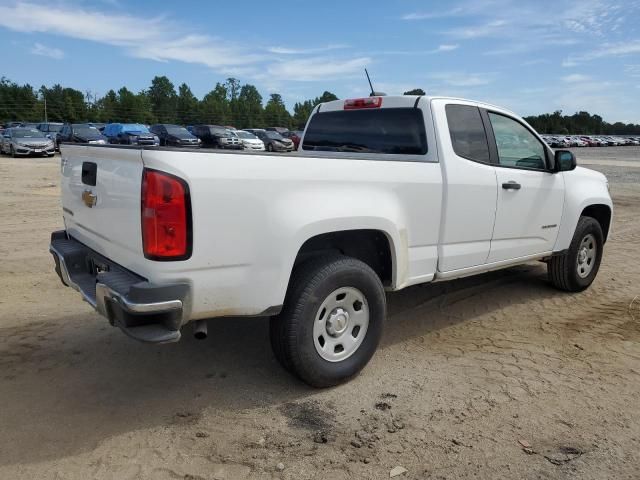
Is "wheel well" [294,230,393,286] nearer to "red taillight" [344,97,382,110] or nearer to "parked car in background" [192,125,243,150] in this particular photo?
"red taillight" [344,97,382,110]

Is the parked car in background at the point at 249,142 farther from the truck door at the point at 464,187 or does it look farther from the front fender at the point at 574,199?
the truck door at the point at 464,187

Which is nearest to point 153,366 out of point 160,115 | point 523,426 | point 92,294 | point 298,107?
point 92,294

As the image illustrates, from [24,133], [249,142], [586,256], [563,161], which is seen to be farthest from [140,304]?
[249,142]

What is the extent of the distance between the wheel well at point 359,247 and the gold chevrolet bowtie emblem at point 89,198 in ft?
4.44

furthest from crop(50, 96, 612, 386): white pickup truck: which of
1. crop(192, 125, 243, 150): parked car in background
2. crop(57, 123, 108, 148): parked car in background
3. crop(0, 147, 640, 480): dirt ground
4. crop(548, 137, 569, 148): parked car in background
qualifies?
crop(548, 137, 569, 148): parked car in background

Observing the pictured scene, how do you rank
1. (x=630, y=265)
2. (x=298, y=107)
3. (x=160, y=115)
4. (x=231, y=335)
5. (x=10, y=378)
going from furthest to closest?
1. (x=298, y=107)
2. (x=160, y=115)
3. (x=630, y=265)
4. (x=231, y=335)
5. (x=10, y=378)

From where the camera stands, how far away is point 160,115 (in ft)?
265

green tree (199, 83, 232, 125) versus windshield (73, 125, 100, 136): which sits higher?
green tree (199, 83, 232, 125)

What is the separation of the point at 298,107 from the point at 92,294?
102292mm

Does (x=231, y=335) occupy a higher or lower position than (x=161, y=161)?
lower

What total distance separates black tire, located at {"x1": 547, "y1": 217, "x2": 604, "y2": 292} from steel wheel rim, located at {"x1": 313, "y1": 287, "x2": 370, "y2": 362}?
3.01 meters

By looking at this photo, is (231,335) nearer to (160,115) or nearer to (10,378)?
(10,378)

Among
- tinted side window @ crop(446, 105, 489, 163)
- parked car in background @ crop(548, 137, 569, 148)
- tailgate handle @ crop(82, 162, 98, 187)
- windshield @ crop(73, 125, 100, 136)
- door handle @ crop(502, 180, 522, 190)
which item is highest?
parked car in background @ crop(548, 137, 569, 148)

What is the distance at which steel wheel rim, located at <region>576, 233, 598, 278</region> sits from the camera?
19.6 ft
